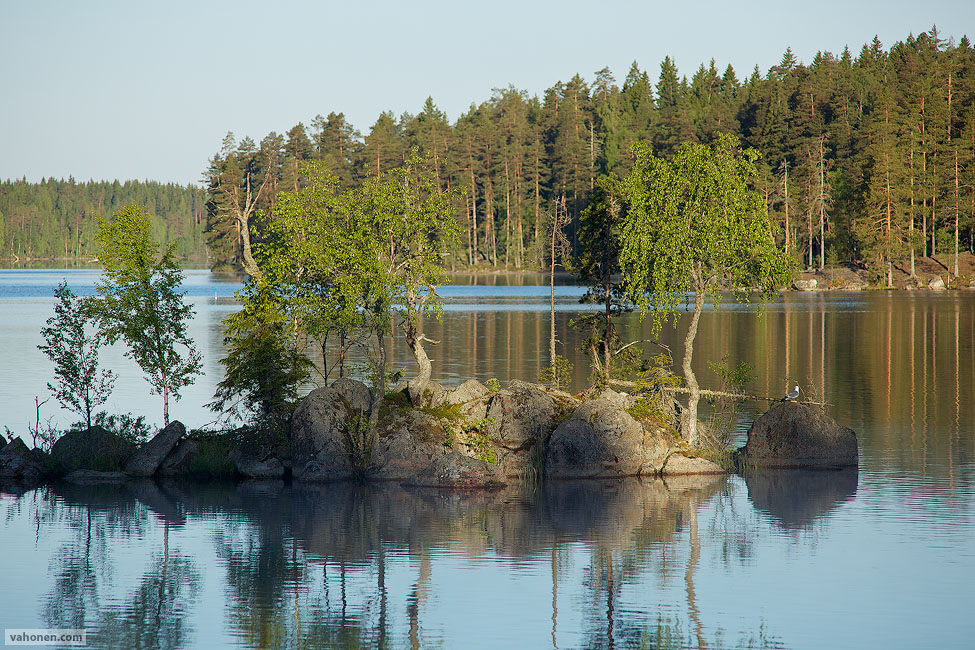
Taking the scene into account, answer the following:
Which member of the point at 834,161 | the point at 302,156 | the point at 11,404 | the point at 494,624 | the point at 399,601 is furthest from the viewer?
the point at 302,156

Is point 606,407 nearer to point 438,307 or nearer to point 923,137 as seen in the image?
point 438,307

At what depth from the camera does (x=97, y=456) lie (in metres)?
29.4

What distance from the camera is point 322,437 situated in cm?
2886

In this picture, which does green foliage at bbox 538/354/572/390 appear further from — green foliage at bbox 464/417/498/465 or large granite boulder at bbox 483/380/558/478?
green foliage at bbox 464/417/498/465

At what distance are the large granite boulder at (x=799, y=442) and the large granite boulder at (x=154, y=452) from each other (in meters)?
17.7

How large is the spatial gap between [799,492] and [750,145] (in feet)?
414

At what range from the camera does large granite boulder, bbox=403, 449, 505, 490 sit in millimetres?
27734

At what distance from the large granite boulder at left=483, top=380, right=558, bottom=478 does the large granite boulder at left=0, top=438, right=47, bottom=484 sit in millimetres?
13660

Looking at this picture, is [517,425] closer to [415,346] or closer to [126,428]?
[415,346]

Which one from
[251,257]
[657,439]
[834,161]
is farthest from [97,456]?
[834,161]

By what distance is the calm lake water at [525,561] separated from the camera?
16438 mm

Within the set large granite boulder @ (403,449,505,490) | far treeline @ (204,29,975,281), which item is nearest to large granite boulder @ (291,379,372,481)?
large granite boulder @ (403,449,505,490)

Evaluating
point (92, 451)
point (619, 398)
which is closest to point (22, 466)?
point (92, 451)

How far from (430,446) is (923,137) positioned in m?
108
